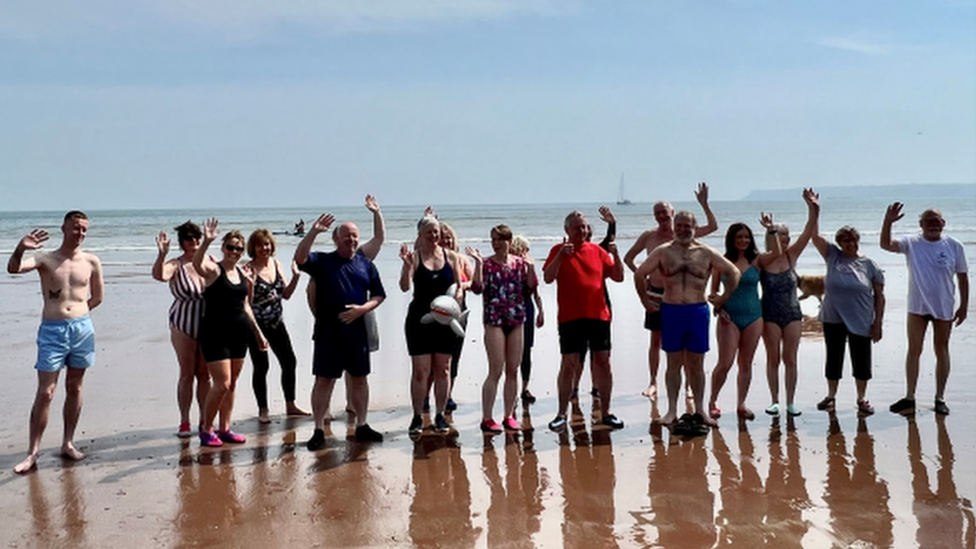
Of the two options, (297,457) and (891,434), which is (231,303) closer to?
(297,457)

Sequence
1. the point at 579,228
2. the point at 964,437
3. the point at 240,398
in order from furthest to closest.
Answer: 1. the point at 240,398
2. the point at 579,228
3. the point at 964,437

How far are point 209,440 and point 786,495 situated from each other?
166 inches

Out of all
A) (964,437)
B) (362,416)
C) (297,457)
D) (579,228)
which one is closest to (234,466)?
(297,457)

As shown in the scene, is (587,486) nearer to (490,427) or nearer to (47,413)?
(490,427)

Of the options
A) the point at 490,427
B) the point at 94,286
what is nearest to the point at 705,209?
the point at 490,427

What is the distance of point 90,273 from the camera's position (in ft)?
20.6

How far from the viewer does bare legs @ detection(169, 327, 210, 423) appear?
22.1ft

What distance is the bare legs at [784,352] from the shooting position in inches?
287

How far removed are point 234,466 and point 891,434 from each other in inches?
197

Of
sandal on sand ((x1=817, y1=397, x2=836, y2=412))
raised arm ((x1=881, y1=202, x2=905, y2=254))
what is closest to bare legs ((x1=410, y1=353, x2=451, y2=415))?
sandal on sand ((x1=817, y1=397, x2=836, y2=412))

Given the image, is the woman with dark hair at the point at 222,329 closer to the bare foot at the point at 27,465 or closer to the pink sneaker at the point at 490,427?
the bare foot at the point at 27,465

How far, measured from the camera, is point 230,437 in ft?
21.8

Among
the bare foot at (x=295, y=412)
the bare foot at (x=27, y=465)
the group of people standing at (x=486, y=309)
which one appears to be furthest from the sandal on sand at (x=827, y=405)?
the bare foot at (x=27, y=465)

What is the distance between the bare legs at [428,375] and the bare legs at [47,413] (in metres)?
2.50
